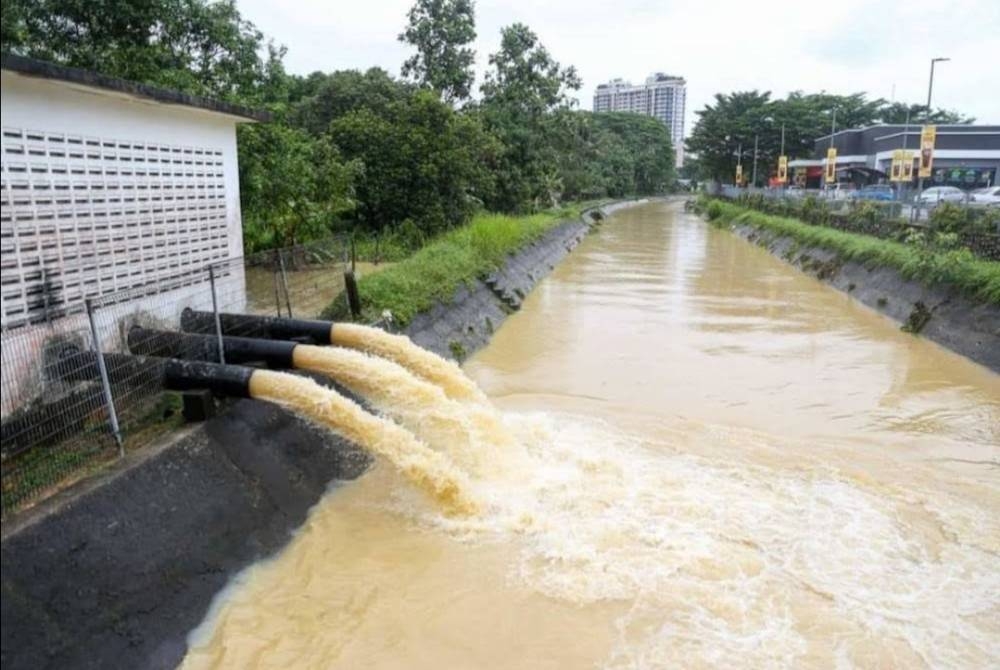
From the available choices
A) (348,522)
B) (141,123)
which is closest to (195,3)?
(141,123)

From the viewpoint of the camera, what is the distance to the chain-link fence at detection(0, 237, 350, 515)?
207 inches

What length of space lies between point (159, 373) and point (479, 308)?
865cm

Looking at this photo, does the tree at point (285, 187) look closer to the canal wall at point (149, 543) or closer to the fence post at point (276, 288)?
the fence post at point (276, 288)

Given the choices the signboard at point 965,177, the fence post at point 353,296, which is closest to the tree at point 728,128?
the signboard at point 965,177

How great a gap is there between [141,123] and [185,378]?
2.71 meters

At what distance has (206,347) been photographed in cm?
748

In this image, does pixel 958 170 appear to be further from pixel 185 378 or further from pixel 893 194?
pixel 185 378

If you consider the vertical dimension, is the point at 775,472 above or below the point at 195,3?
below

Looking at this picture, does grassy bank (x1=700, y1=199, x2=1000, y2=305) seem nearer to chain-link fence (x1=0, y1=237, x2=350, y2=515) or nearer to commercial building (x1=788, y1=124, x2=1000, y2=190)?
chain-link fence (x1=0, y1=237, x2=350, y2=515)

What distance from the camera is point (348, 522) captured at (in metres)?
6.96

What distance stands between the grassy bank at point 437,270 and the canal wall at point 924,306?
9084mm

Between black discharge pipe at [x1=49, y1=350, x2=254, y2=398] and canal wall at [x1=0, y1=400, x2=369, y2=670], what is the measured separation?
390 mm

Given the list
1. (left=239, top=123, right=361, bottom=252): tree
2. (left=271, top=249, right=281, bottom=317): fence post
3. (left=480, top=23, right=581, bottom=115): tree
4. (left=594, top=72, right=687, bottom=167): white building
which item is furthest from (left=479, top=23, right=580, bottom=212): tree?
(left=594, top=72, right=687, bottom=167): white building

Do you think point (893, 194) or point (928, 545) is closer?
point (928, 545)
